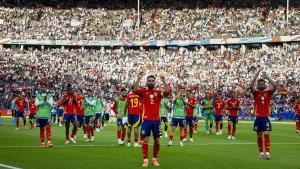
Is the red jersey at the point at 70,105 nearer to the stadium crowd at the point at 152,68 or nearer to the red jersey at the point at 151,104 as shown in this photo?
the red jersey at the point at 151,104

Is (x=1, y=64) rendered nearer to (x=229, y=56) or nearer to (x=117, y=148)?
(x=229, y=56)

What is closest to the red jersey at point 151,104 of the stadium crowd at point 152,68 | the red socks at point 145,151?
the red socks at point 145,151

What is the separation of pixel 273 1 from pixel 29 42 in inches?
1298

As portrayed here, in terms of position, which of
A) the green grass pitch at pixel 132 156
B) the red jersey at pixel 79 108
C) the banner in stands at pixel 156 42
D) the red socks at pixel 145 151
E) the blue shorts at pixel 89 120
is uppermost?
the banner in stands at pixel 156 42

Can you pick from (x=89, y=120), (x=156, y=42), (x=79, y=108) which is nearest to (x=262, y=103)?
(x=89, y=120)

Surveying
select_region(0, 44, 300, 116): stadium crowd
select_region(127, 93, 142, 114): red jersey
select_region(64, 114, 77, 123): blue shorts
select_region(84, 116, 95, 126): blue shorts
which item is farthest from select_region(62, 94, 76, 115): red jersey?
select_region(0, 44, 300, 116): stadium crowd

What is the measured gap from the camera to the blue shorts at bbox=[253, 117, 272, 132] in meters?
21.1

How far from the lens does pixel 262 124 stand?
21.2 m

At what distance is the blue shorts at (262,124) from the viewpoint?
21092 millimetres

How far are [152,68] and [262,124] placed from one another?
54.8 metres

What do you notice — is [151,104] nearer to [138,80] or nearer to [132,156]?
[138,80]

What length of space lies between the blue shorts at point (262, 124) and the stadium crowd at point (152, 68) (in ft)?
127

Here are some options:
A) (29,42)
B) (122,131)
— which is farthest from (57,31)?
(122,131)

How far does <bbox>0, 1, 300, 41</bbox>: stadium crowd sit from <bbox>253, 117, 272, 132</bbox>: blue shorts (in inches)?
2214
